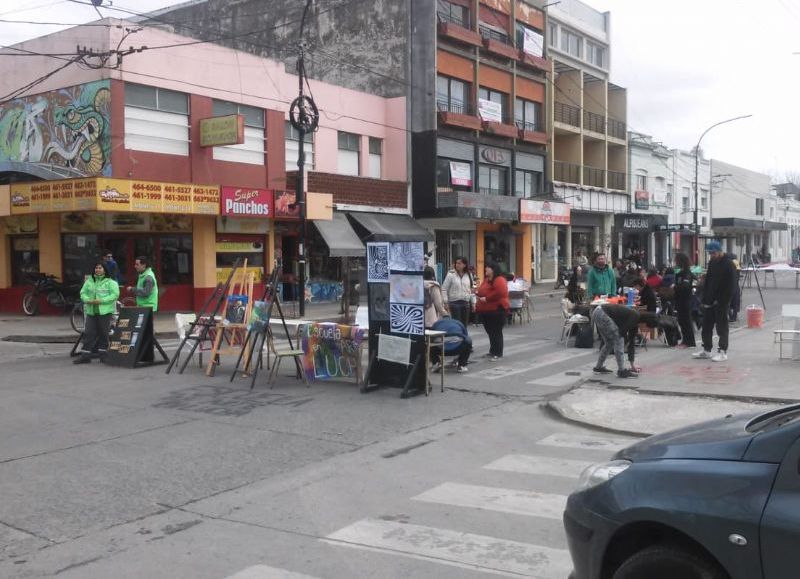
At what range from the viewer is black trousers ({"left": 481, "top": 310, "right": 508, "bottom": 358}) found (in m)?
13.1

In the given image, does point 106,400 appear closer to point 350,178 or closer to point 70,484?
point 70,484

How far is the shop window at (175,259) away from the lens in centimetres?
2367

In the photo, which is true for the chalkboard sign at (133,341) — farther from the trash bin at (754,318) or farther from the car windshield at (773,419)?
the trash bin at (754,318)

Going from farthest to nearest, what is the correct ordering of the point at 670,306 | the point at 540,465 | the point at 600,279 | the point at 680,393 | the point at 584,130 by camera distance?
1. the point at 584,130
2. the point at 670,306
3. the point at 600,279
4. the point at 680,393
5. the point at 540,465

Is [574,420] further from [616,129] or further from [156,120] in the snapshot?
[616,129]

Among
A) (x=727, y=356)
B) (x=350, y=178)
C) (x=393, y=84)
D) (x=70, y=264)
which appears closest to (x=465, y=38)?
(x=393, y=84)

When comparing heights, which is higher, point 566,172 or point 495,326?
point 566,172

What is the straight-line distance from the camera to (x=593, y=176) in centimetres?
4656

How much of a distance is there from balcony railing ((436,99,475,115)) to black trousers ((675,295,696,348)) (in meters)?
20.1

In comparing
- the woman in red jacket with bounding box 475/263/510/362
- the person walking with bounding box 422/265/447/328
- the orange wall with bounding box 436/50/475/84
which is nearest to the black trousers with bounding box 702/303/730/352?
the woman in red jacket with bounding box 475/263/510/362

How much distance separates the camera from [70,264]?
23.6m

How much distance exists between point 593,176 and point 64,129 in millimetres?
32693

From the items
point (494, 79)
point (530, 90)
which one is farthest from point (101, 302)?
point (530, 90)

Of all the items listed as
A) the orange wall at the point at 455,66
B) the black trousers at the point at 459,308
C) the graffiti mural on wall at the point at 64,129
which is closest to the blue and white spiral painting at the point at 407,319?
the black trousers at the point at 459,308
